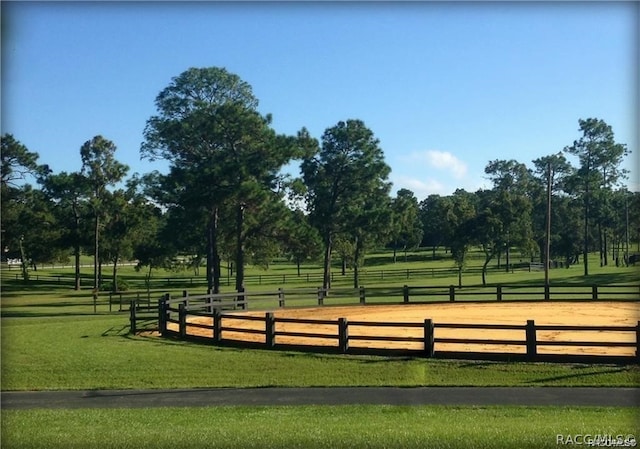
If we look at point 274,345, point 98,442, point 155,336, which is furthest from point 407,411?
point 155,336

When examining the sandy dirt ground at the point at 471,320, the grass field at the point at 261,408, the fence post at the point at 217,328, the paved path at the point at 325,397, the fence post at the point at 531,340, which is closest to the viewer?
the grass field at the point at 261,408

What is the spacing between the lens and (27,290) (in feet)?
181

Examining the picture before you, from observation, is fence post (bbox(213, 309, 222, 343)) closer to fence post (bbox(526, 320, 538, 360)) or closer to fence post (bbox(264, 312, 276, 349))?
fence post (bbox(264, 312, 276, 349))

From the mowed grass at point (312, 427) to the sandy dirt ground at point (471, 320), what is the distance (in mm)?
5268

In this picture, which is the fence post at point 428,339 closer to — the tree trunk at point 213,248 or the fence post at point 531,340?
the fence post at point 531,340

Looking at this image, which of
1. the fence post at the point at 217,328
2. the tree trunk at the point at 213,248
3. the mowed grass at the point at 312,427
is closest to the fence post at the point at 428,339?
the mowed grass at the point at 312,427

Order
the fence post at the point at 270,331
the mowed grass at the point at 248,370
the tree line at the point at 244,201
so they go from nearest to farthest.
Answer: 1. the mowed grass at the point at 248,370
2. the fence post at the point at 270,331
3. the tree line at the point at 244,201

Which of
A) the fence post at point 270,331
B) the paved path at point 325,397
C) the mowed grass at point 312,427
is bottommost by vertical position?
the paved path at point 325,397

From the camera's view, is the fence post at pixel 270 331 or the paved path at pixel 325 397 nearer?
the paved path at pixel 325 397

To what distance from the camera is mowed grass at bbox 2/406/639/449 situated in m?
8.13

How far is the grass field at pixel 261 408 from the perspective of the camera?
27.4ft

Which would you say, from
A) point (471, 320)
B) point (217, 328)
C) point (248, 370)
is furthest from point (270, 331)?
point (471, 320)

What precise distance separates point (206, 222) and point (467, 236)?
21835mm

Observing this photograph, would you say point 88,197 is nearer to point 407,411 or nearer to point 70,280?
point 70,280
